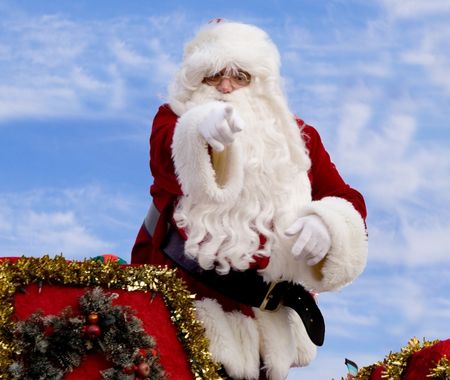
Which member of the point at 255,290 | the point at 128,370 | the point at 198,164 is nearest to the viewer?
the point at 128,370

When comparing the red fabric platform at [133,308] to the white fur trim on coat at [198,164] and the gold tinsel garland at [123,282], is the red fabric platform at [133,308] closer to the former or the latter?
the gold tinsel garland at [123,282]

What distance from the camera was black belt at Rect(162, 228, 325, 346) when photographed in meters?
3.20

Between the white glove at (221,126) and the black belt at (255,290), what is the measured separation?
1.55 feet

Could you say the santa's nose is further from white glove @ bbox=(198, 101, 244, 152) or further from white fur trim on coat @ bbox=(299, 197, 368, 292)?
white fur trim on coat @ bbox=(299, 197, 368, 292)

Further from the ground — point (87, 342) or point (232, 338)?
point (232, 338)

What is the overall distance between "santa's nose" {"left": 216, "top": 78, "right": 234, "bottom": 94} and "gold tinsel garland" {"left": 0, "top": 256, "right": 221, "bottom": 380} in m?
0.69

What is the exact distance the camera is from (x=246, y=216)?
3.18 m

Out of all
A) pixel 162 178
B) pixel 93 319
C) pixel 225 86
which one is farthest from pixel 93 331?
pixel 225 86

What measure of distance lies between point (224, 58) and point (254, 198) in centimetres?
53

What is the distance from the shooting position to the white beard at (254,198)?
313 centimetres

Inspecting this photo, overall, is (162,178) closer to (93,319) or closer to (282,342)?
(93,319)

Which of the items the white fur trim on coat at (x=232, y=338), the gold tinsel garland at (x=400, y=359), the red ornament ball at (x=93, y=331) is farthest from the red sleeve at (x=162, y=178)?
the gold tinsel garland at (x=400, y=359)

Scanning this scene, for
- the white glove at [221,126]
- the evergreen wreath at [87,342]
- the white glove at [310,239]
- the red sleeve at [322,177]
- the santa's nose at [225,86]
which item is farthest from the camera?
the red sleeve at [322,177]

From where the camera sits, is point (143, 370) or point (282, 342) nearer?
point (143, 370)
